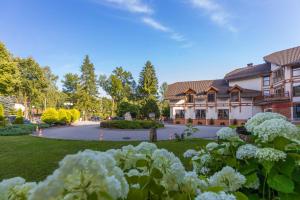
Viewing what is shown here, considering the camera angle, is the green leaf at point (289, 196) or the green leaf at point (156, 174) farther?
the green leaf at point (289, 196)

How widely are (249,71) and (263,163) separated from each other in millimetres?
39578

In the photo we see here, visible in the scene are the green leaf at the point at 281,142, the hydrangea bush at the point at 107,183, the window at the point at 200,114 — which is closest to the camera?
the hydrangea bush at the point at 107,183

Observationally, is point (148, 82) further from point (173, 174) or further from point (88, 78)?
point (173, 174)

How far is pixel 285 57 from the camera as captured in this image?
31.1 metres

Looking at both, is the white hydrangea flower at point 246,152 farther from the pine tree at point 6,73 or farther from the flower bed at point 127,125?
the pine tree at point 6,73

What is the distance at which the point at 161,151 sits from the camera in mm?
1183

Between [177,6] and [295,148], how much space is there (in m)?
15.0

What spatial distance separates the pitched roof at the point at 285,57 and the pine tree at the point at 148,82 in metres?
21.5

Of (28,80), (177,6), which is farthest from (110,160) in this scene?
(28,80)

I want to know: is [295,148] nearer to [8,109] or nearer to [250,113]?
[250,113]

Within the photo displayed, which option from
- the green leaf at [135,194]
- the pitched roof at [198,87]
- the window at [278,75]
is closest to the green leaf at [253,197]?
the green leaf at [135,194]

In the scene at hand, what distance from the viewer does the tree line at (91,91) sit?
4741cm

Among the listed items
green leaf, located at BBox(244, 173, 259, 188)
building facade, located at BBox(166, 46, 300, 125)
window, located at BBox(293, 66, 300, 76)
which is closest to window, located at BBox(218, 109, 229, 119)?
building facade, located at BBox(166, 46, 300, 125)

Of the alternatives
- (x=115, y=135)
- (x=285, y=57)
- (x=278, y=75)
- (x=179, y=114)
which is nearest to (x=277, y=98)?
(x=278, y=75)
